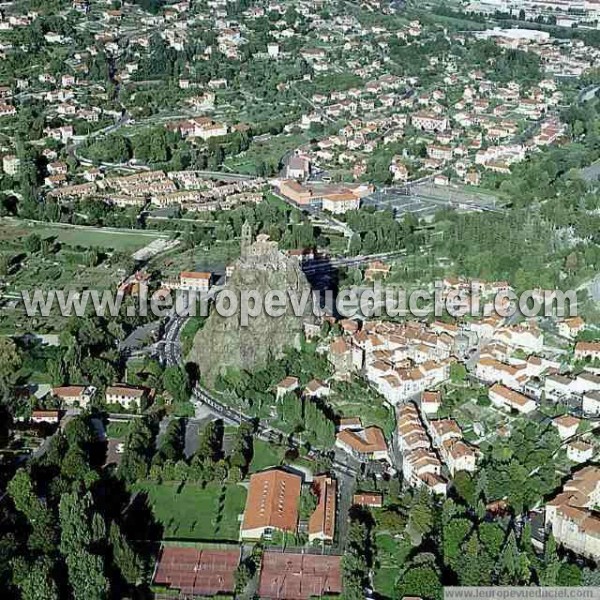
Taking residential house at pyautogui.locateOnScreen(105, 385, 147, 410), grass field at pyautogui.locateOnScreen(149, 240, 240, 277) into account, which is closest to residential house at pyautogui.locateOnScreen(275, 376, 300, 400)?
residential house at pyautogui.locateOnScreen(105, 385, 147, 410)

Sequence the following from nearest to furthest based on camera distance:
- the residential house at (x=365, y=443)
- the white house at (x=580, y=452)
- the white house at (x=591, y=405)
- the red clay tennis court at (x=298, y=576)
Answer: the red clay tennis court at (x=298, y=576) < the white house at (x=580, y=452) < the residential house at (x=365, y=443) < the white house at (x=591, y=405)

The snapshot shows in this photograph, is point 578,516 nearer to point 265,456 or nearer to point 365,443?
point 365,443

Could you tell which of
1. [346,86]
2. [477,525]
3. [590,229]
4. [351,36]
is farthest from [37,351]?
[351,36]

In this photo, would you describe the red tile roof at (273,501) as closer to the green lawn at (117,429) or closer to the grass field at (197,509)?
the grass field at (197,509)

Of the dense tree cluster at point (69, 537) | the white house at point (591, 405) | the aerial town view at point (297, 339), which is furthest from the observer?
the white house at point (591, 405)

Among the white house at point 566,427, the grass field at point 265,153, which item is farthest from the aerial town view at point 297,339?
the grass field at point 265,153

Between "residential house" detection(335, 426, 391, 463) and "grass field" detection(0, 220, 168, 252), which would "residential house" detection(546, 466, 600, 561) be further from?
"grass field" detection(0, 220, 168, 252)
